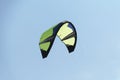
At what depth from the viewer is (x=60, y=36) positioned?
21.2 meters

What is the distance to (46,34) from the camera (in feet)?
69.0

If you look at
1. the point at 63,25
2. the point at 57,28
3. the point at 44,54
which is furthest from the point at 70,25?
the point at 44,54

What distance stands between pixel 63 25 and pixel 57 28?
159 centimetres

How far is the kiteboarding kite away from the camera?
65.3ft

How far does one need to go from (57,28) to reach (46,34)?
131 centimetres

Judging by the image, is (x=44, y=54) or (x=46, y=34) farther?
(x=46, y=34)

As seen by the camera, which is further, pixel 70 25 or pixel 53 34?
pixel 70 25

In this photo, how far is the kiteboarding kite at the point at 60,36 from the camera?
19.9m

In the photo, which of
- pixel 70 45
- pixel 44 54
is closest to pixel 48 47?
pixel 44 54

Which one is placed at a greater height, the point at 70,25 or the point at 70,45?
the point at 70,25

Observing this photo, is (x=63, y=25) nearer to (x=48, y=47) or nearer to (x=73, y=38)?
(x=73, y=38)

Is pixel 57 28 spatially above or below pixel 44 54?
above

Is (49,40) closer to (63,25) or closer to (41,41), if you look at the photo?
(41,41)

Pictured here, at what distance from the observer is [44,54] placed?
1925 centimetres
